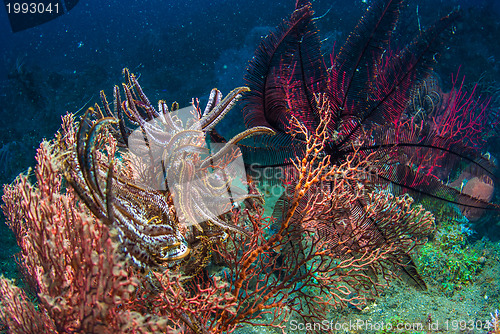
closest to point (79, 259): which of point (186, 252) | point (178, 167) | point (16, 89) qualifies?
point (186, 252)

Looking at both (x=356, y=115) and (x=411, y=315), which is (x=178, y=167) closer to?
(x=356, y=115)

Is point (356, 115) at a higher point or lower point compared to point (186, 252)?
higher

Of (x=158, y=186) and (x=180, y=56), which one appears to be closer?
(x=158, y=186)

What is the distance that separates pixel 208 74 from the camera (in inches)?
324

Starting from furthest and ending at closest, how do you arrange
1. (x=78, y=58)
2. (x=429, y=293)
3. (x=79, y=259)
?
(x=78, y=58)
(x=429, y=293)
(x=79, y=259)

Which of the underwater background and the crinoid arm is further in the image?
the underwater background

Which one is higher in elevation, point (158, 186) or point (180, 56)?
point (180, 56)

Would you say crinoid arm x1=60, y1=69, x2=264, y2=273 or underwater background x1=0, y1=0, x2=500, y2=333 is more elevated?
underwater background x1=0, y1=0, x2=500, y2=333

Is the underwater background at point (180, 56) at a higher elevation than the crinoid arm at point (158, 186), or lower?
higher

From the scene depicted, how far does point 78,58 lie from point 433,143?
1130cm

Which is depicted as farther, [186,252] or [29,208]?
[186,252]

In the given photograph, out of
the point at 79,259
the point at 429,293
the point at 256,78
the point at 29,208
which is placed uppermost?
the point at 256,78

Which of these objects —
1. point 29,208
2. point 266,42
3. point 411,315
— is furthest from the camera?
point 411,315

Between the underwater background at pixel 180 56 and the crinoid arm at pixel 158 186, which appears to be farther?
the underwater background at pixel 180 56
